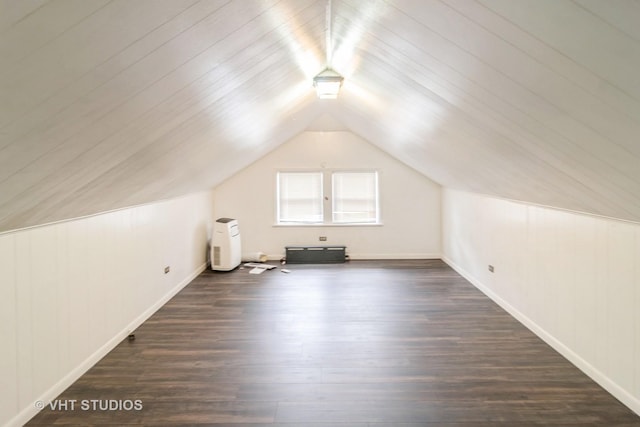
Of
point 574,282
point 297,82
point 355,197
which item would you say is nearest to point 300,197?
point 355,197

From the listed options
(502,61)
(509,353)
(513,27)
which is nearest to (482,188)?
(509,353)

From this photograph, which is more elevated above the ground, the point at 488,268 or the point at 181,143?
the point at 181,143

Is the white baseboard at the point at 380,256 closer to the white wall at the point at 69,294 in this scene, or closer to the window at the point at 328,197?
the window at the point at 328,197

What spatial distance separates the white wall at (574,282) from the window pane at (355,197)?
2.52m

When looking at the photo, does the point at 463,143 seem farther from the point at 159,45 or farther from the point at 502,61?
the point at 159,45

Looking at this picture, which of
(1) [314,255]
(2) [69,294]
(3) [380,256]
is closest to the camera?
(2) [69,294]

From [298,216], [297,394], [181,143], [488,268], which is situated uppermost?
[181,143]

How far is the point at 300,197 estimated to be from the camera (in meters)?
6.90

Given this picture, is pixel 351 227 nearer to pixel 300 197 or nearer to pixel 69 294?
pixel 300 197

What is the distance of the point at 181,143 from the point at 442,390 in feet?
9.23

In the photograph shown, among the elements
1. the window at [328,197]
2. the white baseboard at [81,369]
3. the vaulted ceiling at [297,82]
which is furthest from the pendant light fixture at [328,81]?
the window at [328,197]

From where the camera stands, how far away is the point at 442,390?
2504mm

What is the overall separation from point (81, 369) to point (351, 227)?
488 centimetres

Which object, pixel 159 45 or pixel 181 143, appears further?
pixel 181 143
